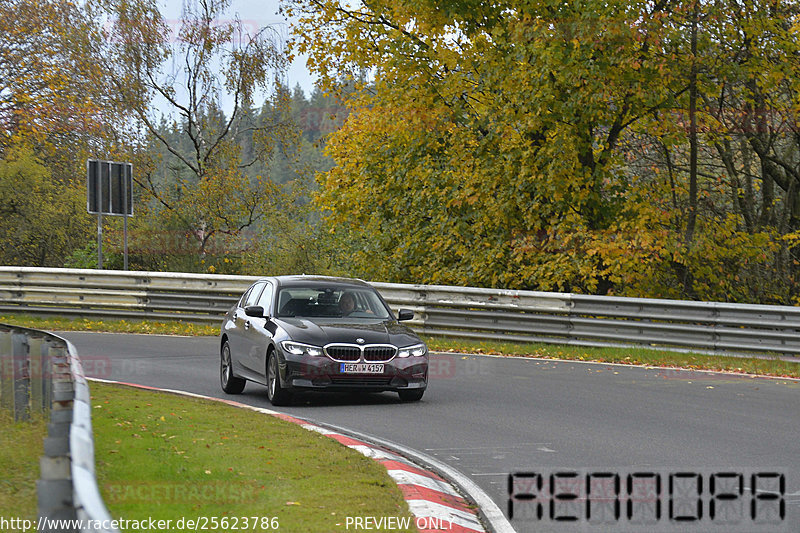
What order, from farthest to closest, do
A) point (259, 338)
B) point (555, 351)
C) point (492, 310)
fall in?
point (492, 310) → point (555, 351) → point (259, 338)

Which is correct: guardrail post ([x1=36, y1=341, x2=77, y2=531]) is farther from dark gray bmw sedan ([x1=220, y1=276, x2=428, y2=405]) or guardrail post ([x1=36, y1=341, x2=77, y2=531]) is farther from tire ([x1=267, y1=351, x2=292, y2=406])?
tire ([x1=267, y1=351, x2=292, y2=406])

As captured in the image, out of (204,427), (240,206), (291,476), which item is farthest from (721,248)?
(240,206)

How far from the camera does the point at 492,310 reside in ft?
70.8

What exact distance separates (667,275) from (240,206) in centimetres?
2312

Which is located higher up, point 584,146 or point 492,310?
point 584,146

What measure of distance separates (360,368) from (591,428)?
2910mm

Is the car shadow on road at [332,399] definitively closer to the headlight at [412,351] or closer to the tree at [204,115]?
the headlight at [412,351]

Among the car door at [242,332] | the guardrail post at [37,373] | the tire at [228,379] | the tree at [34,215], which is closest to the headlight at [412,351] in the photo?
the car door at [242,332]

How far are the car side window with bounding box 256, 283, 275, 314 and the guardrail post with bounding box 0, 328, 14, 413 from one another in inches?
152

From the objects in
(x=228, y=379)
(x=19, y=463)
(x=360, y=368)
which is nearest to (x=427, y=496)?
(x=19, y=463)

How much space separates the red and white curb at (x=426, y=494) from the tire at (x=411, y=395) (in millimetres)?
2869

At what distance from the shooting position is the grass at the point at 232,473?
22.2 ft

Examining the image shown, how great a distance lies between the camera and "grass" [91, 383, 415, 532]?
6781 millimetres

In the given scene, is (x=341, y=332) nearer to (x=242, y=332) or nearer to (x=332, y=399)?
(x=332, y=399)
